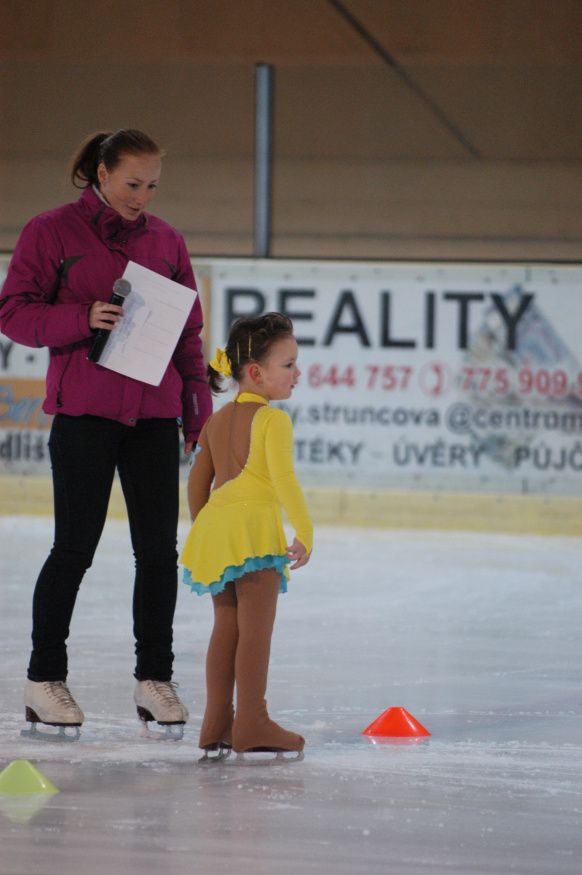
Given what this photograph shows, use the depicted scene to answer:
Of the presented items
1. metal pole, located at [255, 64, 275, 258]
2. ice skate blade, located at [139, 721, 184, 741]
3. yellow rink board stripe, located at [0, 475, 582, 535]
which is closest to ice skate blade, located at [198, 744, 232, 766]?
ice skate blade, located at [139, 721, 184, 741]

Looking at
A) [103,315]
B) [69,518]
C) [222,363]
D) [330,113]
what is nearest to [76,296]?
[103,315]

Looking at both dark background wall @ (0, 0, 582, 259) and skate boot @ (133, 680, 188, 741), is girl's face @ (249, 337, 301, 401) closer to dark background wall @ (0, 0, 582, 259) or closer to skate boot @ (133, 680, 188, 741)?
skate boot @ (133, 680, 188, 741)

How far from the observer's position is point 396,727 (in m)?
3.23

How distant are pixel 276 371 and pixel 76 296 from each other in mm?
489

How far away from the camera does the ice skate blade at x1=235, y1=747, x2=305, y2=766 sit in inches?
116

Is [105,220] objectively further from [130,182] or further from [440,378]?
[440,378]

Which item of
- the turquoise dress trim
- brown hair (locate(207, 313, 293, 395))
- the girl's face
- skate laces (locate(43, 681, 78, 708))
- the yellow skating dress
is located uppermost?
brown hair (locate(207, 313, 293, 395))

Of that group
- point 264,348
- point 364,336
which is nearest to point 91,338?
point 264,348

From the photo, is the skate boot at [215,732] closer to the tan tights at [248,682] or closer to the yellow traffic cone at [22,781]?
the tan tights at [248,682]

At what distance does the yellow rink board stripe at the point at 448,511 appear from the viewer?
24.6 ft

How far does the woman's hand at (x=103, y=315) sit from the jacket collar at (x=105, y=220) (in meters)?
0.20

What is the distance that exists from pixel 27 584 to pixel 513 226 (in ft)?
13.0

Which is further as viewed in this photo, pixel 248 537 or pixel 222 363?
pixel 222 363

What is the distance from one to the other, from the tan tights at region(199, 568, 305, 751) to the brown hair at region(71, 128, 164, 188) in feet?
3.07
